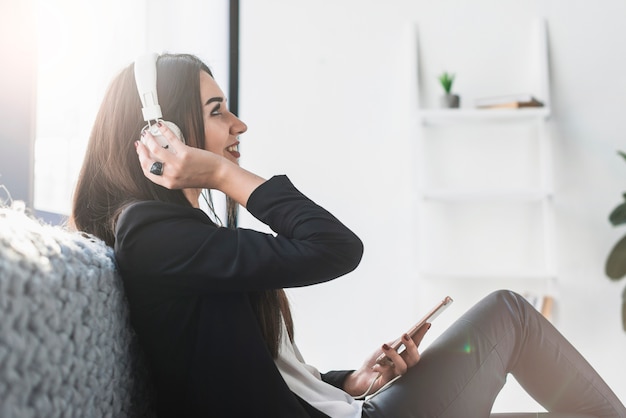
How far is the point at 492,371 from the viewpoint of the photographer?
122 cm

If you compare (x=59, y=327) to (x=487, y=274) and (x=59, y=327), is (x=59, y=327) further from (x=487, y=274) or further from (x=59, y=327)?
(x=487, y=274)

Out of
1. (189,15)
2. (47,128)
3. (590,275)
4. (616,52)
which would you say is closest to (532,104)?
(616,52)

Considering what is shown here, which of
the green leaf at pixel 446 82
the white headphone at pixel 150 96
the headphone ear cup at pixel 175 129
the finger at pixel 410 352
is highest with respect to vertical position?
the green leaf at pixel 446 82

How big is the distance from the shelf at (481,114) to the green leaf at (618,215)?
0.42 meters

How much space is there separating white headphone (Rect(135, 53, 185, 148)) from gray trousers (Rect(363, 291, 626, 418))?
0.53 metres

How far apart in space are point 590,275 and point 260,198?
2.05m

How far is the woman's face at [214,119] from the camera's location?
1195 mm

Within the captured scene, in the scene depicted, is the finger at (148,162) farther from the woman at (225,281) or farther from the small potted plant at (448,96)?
the small potted plant at (448,96)

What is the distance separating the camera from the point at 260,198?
1012 millimetres

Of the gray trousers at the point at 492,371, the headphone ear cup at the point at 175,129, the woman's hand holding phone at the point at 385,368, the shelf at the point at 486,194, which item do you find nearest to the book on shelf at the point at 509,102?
the shelf at the point at 486,194

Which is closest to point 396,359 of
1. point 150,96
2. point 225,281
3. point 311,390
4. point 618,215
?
point 311,390

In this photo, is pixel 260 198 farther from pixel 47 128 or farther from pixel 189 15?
pixel 189 15

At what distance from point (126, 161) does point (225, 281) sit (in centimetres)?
30

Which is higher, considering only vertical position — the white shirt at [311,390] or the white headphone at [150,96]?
the white headphone at [150,96]
